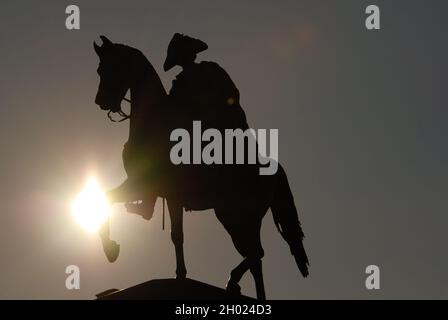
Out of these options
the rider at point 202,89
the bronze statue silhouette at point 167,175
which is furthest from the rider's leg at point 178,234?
the rider at point 202,89

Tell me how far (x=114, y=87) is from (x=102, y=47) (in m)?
0.73

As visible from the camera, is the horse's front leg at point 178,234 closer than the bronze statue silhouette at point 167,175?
Yes

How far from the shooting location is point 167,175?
18188 mm

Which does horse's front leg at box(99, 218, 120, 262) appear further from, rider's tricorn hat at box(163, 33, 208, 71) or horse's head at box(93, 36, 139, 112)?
rider's tricorn hat at box(163, 33, 208, 71)

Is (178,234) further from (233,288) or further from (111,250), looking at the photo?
(233,288)

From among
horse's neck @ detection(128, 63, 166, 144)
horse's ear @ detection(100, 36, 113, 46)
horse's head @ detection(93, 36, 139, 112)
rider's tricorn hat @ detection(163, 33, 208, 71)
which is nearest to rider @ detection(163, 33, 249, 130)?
rider's tricorn hat @ detection(163, 33, 208, 71)

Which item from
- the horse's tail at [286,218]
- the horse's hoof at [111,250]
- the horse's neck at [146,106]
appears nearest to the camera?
the horse's hoof at [111,250]

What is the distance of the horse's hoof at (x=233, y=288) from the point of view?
18.1 m

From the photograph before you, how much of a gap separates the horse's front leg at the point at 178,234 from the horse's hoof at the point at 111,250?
0.94m

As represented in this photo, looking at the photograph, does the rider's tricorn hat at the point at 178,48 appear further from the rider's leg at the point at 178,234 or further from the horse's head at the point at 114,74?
the rider's leg at the point at 178,234

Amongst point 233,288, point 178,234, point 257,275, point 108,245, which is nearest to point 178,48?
point 178,234

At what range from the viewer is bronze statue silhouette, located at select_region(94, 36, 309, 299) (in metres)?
18.2
